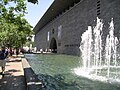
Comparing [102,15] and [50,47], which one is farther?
[50,47]

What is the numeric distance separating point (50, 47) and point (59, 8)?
24.5m

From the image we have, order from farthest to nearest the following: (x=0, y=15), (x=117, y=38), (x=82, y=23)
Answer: (x=82, y=23) → (x=117, y=38) → (x=0, y=15)

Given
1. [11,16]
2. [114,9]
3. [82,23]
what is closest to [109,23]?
[114,9]

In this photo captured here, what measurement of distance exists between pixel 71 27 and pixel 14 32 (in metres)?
21.9

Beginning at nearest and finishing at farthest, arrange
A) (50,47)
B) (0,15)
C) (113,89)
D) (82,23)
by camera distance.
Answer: (113,89) → (0,15) → (82,23) → (50,47)

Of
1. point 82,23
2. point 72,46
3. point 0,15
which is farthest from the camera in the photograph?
point 72,46

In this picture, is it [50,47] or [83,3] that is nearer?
[83,3]

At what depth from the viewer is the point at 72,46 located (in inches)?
2181

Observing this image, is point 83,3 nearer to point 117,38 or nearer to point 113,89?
point 117,38

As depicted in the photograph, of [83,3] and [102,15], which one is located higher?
[83,3]

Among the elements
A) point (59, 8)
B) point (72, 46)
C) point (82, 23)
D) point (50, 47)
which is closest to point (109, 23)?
point (82, 23)

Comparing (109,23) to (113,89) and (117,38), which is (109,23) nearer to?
(117,38)

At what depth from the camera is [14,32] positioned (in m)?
38.3

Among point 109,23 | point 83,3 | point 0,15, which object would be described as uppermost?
point 83,3
